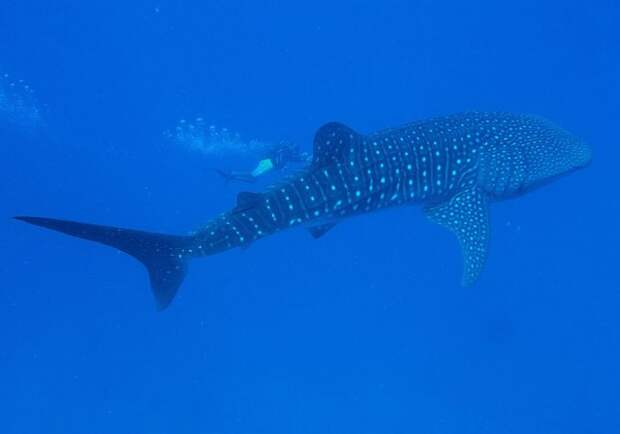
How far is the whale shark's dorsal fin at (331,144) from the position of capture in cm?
638

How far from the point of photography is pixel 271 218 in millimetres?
6176

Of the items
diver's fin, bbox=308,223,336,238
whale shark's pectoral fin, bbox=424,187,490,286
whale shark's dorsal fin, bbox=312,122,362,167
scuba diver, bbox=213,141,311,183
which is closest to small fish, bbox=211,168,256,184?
scuba diver, bbox=213,141,311,183

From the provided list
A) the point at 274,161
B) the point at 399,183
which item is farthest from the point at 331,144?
the point at 274,161

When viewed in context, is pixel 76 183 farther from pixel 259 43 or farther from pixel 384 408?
pixel 384 408

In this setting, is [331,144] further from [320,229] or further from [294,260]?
[294,260]

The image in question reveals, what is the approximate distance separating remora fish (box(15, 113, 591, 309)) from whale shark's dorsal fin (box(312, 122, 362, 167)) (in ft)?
0.04

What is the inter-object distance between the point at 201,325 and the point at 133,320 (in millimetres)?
4039

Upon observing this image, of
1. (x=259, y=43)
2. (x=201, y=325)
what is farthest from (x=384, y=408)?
(x=259, y=43)

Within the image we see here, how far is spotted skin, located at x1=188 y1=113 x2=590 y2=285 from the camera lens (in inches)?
245

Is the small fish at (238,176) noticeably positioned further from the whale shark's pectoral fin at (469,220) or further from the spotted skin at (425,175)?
the whale shark's pectoral fin at (469,220)

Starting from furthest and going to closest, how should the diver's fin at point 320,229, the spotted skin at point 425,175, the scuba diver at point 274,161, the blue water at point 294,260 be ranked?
the blue water at point 294,260 < the scuba diver at point 274,161 < the diver's fin at point 320,229 < the spotted skin at point 425,175

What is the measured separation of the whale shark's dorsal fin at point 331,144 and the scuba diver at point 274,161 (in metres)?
10.3

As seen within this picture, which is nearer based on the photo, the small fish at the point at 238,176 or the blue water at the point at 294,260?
the small fish at the point at 238,176

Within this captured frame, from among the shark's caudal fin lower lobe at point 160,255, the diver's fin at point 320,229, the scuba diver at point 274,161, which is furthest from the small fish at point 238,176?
the shark's caudal fin lower lobe at point 160,255
